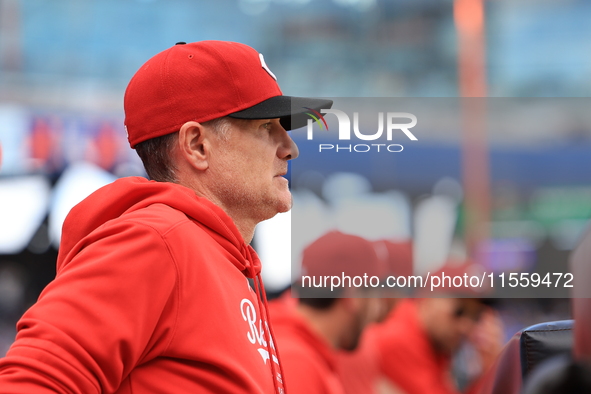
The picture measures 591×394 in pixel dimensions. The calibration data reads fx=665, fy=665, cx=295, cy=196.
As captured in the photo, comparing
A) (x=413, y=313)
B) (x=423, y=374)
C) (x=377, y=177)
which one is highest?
(x=377, y=177)

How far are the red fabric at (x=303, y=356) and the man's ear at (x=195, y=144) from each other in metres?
0.82

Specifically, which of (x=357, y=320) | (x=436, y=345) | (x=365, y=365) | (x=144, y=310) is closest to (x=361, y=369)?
(x=365, y=365)

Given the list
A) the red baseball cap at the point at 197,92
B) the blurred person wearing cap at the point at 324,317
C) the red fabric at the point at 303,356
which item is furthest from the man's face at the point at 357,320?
the red baseball cap at the point at 197,92

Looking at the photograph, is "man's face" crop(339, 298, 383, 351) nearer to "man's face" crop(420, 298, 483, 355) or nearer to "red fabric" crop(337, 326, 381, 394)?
"red fabric" crop(337, 326, 381, 394)

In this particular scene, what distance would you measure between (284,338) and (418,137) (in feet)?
2.75

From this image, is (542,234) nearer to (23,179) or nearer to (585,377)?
(585,377)

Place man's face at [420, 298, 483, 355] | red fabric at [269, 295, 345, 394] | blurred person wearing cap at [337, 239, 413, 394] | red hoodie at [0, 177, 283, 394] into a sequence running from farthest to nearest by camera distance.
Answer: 1. man's face at [420, 298, 483, 355]
2. blurred person wearing cap at [337, 239, 413, 394]
3. red fabric at [269, 295, 345, 394]
4. red hoodie at [0, 177, 283, 394]

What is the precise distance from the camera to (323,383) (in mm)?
1930

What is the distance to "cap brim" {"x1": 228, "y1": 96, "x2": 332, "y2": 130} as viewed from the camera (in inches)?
47.8

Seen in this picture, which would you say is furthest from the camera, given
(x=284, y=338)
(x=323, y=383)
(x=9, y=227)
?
(x=9, y=227)

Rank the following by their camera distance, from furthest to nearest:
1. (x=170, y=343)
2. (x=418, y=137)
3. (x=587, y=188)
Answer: (x=587, y=188) < (x=418, y=137) < (x=170, y=343)

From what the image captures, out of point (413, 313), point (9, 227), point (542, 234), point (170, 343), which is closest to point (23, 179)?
point (9, 227)

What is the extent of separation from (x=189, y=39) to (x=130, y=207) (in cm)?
487

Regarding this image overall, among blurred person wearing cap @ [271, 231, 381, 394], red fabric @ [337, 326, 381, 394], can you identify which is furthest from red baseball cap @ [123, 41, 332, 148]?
red fabric @ [337, 326, 381, 394]
